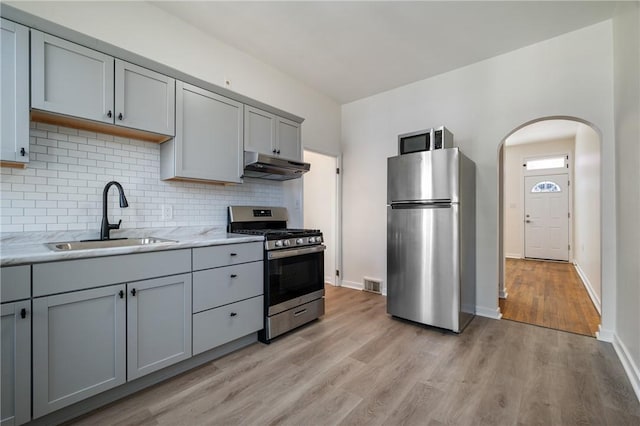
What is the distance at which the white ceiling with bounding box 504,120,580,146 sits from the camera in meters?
5.36

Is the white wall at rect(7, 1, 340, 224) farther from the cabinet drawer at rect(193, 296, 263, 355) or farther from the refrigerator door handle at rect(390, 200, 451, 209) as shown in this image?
the cabinet drawer at rect(193, 296, 263, 355)

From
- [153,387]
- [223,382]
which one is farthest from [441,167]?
[153,387]

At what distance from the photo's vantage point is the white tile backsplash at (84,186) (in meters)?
1.79

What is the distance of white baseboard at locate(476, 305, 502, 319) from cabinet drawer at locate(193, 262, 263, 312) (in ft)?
8.00

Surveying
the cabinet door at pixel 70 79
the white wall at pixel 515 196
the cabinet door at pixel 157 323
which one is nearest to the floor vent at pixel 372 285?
the cabinet door at pixel 157 323

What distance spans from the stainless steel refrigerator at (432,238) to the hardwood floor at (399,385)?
0.30m

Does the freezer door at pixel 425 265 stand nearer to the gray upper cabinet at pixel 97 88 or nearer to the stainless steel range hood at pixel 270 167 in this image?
the stainless steel range hood at pixel 270 167

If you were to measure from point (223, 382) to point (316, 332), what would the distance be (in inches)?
39.9

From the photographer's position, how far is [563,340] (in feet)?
8.29

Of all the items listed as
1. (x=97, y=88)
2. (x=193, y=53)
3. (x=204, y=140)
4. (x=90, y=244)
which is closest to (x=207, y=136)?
(x=204, y=140)

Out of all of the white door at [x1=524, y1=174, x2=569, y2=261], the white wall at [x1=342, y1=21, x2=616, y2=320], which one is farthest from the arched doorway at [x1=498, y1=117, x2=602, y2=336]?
the white wall at [x1=342, y1=21, x2=616, y2=320]

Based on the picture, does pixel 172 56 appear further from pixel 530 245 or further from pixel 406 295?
pixel 530 245

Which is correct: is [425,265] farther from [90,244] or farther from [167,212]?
[90,244]

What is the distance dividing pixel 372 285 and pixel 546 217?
541 cm
